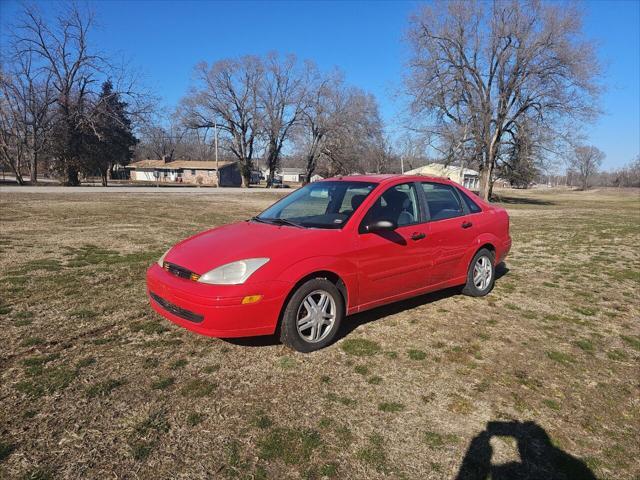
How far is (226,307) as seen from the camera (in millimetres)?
3203

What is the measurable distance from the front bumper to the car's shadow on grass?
1.66 ft

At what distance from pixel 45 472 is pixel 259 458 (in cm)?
113

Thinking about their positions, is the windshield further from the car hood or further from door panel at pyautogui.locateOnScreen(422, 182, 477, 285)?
door panel at pyautogui.locateOnScreen(422, 182, 477, 285)

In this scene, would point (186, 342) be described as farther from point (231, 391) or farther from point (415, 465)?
point (415, 465)

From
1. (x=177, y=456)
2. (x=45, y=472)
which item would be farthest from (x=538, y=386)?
(x=45, y=472)

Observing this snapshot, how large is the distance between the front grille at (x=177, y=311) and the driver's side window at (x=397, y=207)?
1.82 meters

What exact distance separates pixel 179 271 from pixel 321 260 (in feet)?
4.13

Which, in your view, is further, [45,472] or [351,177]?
[351,177]

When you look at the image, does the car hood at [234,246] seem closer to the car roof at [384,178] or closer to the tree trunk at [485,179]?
the car roof at [384,178]

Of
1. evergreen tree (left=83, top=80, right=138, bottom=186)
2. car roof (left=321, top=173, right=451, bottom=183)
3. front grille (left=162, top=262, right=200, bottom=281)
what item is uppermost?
evergreen tree (left=83, top=80, right=138, bottom=186)

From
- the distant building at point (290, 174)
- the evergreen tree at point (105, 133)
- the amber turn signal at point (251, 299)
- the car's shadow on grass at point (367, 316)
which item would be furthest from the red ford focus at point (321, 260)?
the distant building at point (290, 174)

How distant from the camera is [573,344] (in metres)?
4.00

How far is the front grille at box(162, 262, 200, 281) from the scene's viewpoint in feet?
11.2

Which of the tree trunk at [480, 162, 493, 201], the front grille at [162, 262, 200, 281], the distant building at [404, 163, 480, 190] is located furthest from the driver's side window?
the tree trunk at [480, 162, 493, 201]
